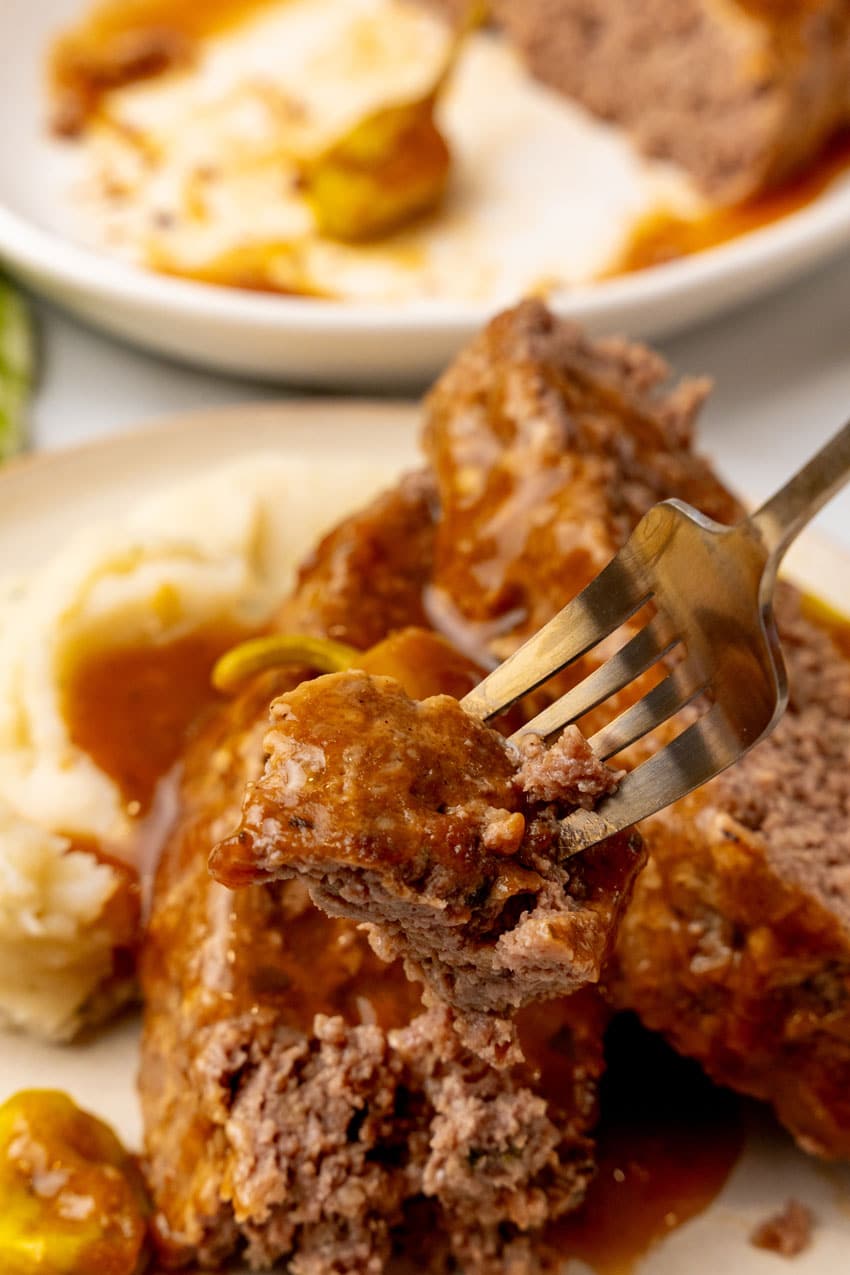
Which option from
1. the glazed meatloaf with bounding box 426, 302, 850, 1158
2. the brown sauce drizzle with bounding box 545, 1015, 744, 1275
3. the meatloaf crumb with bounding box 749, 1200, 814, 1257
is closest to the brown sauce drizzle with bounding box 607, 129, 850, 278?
the glazed meatloaf with bounding box 426, 302, 850, 1158

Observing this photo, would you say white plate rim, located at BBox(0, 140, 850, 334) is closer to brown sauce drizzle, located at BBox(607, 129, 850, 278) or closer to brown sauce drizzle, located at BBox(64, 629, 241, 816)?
brown sauce drizzle, located at BBox(607, 129, 850, 278)

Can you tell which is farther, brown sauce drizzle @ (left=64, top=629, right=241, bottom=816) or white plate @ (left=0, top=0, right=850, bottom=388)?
white plate @ (left=0, top=0, right=850, bottom=388)

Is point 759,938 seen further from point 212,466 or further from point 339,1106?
point 212,466

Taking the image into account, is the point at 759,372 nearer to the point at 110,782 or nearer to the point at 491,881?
the point at 110,782

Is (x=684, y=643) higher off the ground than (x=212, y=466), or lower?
higher

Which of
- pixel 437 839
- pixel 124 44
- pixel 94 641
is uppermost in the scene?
pixel 437 839

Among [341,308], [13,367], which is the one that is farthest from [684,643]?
[13,367]

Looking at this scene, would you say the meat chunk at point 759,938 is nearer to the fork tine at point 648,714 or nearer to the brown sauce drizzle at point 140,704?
the fork tine at point 648,714
